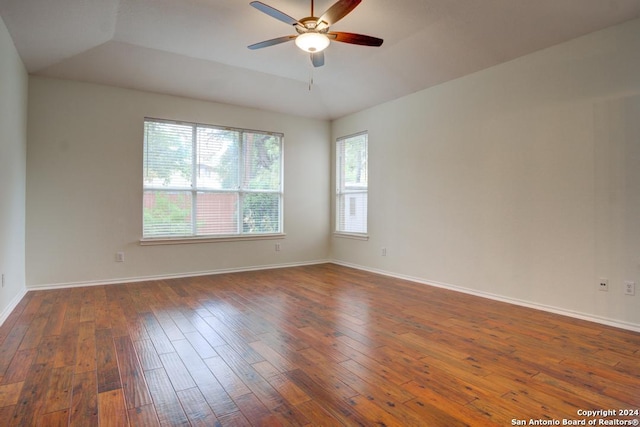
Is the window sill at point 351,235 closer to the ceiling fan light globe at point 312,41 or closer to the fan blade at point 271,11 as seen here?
the ceiling fan light globe at point 312,41

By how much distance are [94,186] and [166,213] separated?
0.93 metres

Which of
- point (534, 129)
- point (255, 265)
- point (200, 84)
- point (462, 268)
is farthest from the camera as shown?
point (255, 265)

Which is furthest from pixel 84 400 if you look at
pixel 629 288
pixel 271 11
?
pixel 629 288

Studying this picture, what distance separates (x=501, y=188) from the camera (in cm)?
380

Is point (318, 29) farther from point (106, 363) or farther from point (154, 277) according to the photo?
point (154, 277)

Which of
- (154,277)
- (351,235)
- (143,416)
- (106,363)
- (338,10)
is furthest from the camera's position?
(351,235)

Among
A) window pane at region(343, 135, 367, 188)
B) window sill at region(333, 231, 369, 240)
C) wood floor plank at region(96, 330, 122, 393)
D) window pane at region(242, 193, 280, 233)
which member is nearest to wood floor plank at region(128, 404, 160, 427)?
wood floor plank at region(96, 330, 122, 393)

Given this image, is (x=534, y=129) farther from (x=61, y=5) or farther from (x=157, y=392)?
(x=61, y=5)

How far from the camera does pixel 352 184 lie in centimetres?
594

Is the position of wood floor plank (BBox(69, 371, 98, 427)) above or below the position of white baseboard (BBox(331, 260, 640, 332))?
below

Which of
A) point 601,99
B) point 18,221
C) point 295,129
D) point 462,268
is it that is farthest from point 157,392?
point 295,129

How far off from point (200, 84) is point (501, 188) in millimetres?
4065

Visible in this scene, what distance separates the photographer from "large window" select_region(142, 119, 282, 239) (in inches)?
189

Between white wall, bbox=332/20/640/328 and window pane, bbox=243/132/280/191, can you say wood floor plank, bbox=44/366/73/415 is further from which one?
white wall, bbox=332/20/640/328
